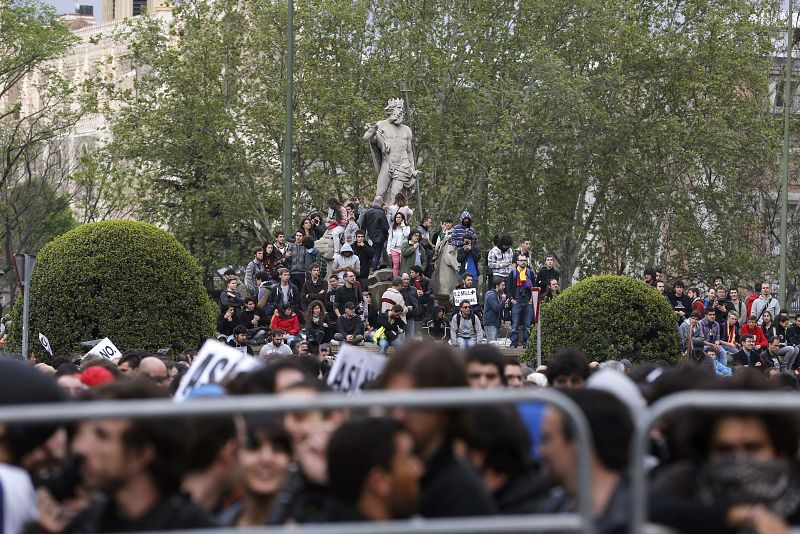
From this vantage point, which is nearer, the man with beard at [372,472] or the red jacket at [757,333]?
the man with beard at [372,472]

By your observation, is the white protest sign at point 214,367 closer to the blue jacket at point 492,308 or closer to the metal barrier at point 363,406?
the metal barrier at point 363,406

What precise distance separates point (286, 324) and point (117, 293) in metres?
3.74

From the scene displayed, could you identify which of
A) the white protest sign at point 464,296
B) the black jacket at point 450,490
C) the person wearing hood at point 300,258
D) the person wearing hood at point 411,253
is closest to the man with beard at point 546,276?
the person wearing hood at point 411,253

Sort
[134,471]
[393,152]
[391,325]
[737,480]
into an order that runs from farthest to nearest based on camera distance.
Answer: [393,152]
[391,325]
[134,471]
[737,480]

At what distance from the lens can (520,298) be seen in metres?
28.5

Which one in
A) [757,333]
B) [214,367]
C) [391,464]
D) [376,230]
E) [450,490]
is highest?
[391,464]

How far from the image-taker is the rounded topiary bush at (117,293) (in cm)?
2216

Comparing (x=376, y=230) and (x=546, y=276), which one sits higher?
(x=376, y=230)

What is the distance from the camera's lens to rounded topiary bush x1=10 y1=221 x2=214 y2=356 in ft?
72.7

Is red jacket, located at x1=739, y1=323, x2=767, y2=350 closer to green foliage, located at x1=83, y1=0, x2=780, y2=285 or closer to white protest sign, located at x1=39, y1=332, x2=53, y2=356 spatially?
white protest sign, located at x1=39, y1=332, x2=53, y2=356

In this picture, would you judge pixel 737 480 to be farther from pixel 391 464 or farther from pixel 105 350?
pixel 105 350

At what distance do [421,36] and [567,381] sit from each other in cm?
4120

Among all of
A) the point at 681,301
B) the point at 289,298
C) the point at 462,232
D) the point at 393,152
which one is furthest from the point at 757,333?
the point at 393,152

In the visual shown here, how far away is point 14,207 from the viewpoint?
48.8 metres
